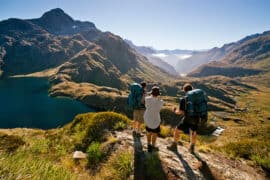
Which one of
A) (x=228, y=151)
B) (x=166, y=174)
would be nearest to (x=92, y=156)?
(x=166, y=174)

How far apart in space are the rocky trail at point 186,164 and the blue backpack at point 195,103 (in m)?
2.04

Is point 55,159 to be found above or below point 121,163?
below

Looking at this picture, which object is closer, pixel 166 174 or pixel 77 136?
pixel 166 174

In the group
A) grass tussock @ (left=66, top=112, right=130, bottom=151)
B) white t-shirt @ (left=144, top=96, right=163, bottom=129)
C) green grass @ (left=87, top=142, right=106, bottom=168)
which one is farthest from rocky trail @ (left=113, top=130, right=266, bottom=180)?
grass tussock @ (left=66, top=112, right=130, bottom=151)

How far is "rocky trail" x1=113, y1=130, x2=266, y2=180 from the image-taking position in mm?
7757

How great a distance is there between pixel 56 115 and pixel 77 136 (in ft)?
329

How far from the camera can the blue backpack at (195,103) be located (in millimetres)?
9531

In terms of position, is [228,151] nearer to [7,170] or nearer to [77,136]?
[77,136]

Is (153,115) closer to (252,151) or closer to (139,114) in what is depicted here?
(139,114)

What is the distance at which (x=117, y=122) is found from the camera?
1300cm

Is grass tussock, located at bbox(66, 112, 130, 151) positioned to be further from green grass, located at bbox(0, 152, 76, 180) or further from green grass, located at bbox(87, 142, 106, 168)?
green grass, located at bbox(0, 152, 76, 180)

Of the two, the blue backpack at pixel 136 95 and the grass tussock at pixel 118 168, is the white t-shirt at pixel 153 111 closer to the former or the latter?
the grass tussock at pixel 118 168

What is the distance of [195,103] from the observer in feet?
31.5

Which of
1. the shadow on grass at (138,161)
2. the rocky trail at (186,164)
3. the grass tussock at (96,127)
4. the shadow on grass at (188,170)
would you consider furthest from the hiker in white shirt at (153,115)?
the grass tussock at (96,127)
